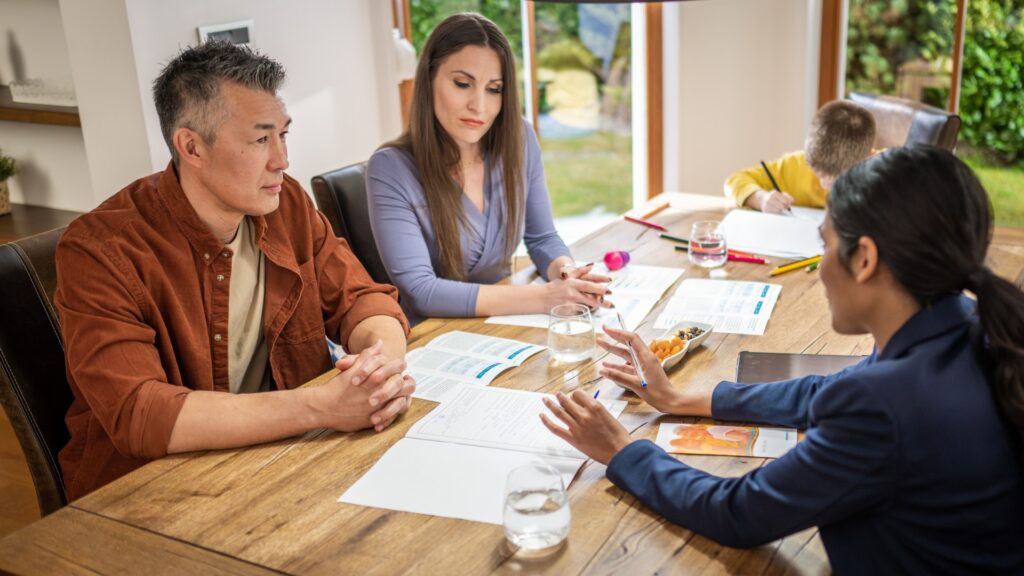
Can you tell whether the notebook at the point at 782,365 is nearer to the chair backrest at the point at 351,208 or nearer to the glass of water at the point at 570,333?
the glass of water at the point at 570,333

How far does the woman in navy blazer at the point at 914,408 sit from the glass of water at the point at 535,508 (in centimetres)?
20

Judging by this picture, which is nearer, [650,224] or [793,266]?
[793,266]

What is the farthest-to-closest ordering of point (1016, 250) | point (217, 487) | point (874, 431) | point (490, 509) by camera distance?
point (1016, 250) < point (217, 487) < point (490, 509) < point (874, 431)

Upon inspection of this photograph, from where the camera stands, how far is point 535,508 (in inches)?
46.4

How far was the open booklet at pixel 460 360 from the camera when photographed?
1717 millimetres

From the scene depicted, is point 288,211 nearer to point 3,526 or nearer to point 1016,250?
point 3,526

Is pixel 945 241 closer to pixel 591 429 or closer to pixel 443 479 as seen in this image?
pixel 591 429

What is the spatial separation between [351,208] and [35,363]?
3.31 feet

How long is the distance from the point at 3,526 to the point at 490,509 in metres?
1.96

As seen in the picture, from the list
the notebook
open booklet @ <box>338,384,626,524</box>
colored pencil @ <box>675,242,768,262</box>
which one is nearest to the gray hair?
open booklet @ <box>338,384,626,524</box>

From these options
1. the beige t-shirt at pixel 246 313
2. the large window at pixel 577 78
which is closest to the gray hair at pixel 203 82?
the beige t-shirt at pixel 246 313

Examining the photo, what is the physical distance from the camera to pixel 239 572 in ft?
3.84

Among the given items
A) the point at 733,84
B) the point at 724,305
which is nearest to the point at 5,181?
the point at 724,305

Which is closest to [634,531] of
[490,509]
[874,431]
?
[490,509]
